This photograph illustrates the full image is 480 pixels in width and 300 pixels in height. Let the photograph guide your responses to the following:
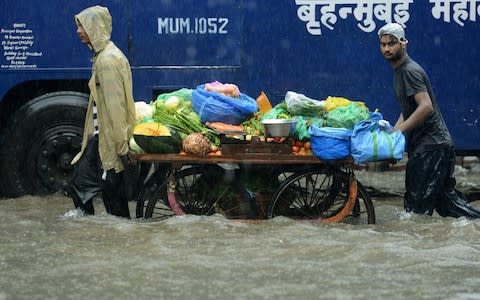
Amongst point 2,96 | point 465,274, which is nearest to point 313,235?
point 465,274

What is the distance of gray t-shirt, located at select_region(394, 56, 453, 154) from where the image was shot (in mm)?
8688

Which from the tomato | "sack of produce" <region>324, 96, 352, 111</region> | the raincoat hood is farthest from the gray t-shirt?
the raincoat hood

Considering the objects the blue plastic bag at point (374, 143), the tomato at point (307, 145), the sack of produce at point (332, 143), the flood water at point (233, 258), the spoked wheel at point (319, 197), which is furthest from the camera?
the spoked wheel at point (319, 197)

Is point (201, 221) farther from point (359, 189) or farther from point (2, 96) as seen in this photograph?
point (2, 96)

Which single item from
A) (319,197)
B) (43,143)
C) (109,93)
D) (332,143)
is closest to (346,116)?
(332,143)

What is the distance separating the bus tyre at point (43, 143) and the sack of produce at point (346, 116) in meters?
2.94

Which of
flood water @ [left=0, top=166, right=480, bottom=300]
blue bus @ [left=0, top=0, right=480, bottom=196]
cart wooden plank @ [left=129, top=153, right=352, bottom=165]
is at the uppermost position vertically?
blue bus @ [left=0, top=0, right=480, bottom=196]

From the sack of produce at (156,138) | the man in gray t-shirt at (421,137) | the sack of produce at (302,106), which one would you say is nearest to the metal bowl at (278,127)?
the sack of produce at (302,106)

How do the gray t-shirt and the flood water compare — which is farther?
the gray t-shirt

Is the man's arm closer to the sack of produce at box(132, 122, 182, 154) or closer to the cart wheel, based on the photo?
the sack of produce at box(132, 122, 182, 154)

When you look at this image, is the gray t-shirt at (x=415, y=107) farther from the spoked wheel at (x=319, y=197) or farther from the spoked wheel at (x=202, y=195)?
the spoked wheel at (x=202, y=195)

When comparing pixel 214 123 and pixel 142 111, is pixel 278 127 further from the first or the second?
pixel 142 111

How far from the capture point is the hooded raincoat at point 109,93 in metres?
8.80

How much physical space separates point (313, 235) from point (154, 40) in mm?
2933
